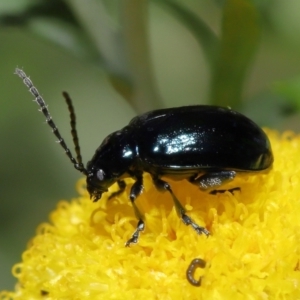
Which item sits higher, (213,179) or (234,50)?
(234,50)

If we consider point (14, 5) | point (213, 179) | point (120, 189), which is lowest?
point (120, 189)

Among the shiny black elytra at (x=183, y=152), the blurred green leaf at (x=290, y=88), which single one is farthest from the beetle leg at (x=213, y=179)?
the blurred green leaf at (x=290, y=88)

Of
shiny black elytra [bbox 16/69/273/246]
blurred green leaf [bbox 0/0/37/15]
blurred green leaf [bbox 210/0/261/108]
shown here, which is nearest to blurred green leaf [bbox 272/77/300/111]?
blurred green leaf [bbox 210/0/261/108]

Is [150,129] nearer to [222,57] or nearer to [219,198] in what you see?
[219,198]

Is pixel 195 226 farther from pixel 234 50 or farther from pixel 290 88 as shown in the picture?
pixel 234 50

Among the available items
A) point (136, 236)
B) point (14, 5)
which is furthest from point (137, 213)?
point (14, 5)

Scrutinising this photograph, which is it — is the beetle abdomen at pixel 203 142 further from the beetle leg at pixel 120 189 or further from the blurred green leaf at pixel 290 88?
the blurred green leaf at pixel 290 88

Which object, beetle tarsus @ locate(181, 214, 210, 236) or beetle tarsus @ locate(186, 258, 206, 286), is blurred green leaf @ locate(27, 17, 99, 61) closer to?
beetle tarsus @ locate(181, 214, 210, 236)
